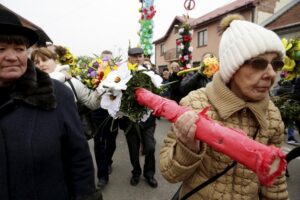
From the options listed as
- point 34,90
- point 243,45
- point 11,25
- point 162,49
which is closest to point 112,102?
point 34,90

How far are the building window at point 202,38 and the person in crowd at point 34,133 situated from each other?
2581cm

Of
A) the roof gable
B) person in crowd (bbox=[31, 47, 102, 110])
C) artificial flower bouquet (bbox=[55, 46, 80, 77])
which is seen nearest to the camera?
person in crowd (bbox=[31, 47, 102, 110])

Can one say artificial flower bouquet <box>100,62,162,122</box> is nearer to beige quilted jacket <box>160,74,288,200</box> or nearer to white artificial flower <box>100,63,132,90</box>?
white artificial flower <box>100,63,132,90</box>

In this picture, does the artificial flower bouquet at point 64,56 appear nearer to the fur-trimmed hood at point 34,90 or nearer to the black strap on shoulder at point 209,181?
the fur-trimmed hood at point 34,90

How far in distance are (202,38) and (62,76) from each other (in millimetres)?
25284

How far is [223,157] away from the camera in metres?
1.50

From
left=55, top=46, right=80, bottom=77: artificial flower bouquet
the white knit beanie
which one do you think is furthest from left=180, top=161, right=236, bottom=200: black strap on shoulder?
left=55, top=46, right=80, bottom=77: artificial flower bouquet

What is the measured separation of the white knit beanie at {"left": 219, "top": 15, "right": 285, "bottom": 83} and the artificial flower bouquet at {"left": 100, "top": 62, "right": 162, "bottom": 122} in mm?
A: 886

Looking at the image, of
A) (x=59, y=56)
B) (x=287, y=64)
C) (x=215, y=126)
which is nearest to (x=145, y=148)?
(x=59, y=56)

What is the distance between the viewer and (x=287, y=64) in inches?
97.5

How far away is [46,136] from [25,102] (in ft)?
0.79

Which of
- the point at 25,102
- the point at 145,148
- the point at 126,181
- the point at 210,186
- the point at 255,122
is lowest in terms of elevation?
the point at 126,181

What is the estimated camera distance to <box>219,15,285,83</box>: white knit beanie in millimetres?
1426

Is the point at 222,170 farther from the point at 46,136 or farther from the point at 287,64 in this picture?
the point at 287,64
